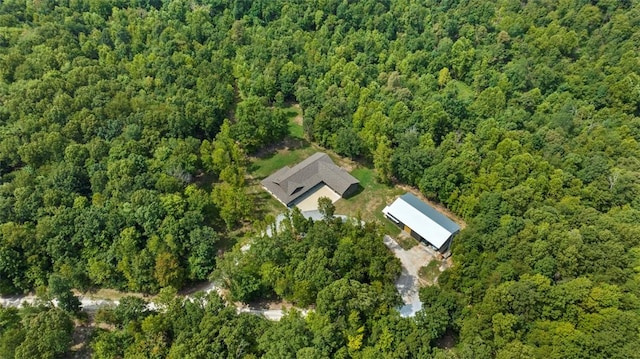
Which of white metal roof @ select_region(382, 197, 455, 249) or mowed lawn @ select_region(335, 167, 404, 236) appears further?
mowed lawn @ select_region(335, 167, 404, 236)

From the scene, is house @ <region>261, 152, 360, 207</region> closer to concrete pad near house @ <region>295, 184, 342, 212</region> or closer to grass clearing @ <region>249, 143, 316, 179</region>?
concrete pad near house @ <region>295, 184, 342, 212</region>

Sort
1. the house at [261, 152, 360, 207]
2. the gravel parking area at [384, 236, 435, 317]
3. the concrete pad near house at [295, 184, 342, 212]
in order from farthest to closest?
the house at [261, 152, 360, 207] < the concrete pad near house at [295, 184, 342, 212] < the gravel parking area at [384, 236, 435, 317]

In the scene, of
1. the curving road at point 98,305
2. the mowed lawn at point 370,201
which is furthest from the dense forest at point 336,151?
the mowed lawn at point 370,201

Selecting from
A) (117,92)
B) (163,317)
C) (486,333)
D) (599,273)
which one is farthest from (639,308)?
(117,92)

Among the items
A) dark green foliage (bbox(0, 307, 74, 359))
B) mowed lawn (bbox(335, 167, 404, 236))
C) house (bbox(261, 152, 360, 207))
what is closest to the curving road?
dark green foliage (bbox(0, 307, 74, 359))

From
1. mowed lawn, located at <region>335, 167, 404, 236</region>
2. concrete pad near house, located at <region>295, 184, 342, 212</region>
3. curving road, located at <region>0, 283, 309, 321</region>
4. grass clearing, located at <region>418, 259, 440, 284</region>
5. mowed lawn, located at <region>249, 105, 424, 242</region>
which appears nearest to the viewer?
Result: curving road, located at <region>0, 283, 309, 321</region>

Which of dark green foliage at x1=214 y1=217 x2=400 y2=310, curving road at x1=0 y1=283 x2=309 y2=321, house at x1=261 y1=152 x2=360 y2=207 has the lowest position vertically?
curving road at x1=0 y1=283 x2=309 y2=321

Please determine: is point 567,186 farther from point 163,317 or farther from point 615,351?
point 163,317
